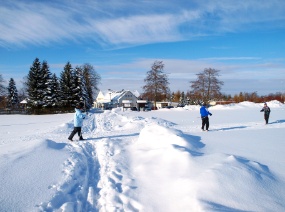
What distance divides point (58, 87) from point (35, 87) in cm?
529

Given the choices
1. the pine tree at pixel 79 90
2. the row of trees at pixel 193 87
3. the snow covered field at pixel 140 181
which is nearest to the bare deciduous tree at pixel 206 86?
the row of trees at pixel 193 87

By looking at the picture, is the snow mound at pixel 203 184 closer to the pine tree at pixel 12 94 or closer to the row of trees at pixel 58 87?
the row of trees at pixel 58 87

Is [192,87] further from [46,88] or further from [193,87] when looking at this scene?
[46,88]

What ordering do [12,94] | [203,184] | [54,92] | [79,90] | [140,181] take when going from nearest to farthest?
[203,184], [140,181], [54,92], [79,90], [12,94]

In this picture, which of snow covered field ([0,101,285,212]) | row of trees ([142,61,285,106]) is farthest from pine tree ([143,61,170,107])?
snow covered field ([0,101,285,212])

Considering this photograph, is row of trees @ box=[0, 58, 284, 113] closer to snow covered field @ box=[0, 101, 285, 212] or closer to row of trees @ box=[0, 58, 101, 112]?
row of trees @ box=[0, 58, 101, 112]

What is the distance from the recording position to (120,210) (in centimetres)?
418

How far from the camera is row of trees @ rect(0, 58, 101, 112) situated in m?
45.6

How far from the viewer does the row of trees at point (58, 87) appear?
149 ft

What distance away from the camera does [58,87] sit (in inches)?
1966

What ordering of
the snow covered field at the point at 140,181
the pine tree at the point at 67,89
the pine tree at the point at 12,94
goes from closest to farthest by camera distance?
the snow covered field at the point at 140,181
the pine tree at the point at 67,89
the pine tree at the point at 12,94

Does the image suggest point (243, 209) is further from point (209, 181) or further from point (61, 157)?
point (61, 157)

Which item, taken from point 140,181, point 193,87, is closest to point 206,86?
point 193,87

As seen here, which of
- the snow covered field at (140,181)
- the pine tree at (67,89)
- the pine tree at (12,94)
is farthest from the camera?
the pine tree at (12,94)
